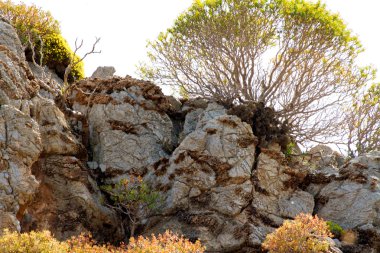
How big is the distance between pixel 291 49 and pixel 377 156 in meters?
6.81

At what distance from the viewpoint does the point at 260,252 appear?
15.8 metres

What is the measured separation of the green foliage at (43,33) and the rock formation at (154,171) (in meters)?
6.25

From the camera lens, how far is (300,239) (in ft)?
42.4

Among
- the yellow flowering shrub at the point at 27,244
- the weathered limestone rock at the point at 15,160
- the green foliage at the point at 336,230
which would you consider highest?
the green foliage at the point at 336,230

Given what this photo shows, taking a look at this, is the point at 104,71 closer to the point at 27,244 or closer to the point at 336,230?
the point at 336,230

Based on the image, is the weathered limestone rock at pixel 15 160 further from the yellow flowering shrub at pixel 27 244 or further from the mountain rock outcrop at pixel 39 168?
the yellow flowering shrub at pixel 27 244

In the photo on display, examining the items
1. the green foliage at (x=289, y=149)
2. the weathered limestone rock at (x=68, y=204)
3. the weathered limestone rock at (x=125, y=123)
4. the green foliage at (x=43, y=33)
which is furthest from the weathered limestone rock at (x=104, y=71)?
the green foliage at (x=289, y=149)

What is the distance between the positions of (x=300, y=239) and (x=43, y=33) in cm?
2117

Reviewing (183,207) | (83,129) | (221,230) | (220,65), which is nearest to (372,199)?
(221,230)

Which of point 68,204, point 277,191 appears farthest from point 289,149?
point 68,204

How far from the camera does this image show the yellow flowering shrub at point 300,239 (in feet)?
41.8

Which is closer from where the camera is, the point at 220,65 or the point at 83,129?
the point at 83,129

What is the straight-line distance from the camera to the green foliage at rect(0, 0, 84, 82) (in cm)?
2671

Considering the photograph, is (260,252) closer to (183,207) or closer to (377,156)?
(183,207)
